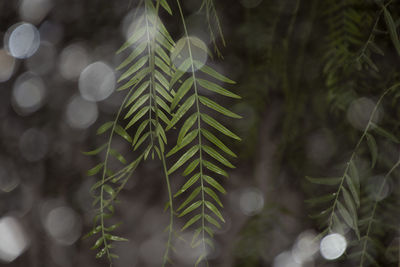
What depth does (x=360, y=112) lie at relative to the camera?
0.56 metres

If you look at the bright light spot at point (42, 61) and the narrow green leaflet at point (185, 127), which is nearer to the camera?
the narrow green leaflet at point (185, 127)

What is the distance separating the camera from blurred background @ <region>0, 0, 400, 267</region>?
1.93ft

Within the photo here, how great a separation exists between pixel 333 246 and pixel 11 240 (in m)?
0.58

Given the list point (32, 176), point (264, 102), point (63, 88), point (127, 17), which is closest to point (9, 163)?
point (32, 176)

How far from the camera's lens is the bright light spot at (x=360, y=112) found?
53cm

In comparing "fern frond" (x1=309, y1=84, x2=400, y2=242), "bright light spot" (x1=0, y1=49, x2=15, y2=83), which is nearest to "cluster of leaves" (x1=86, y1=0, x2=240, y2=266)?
"fern frond" (x1=309, y1=84, x2=400, y2=242)

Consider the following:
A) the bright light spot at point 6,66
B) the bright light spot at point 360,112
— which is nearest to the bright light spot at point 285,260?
the bright light spot at point 360,112

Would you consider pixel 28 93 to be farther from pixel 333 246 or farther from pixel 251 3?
pixel 333 246

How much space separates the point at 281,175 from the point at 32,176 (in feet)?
1.49

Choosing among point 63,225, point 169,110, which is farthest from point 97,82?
point 169,110

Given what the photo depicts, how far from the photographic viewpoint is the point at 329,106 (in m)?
0.60

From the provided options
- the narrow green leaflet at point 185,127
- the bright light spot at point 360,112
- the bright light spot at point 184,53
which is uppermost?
the bright light spot at point 360,112

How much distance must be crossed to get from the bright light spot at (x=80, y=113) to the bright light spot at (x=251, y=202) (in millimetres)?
Answer: 302

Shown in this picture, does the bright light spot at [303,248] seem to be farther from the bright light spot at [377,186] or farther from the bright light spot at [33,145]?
the bright light spot at [33,145]
